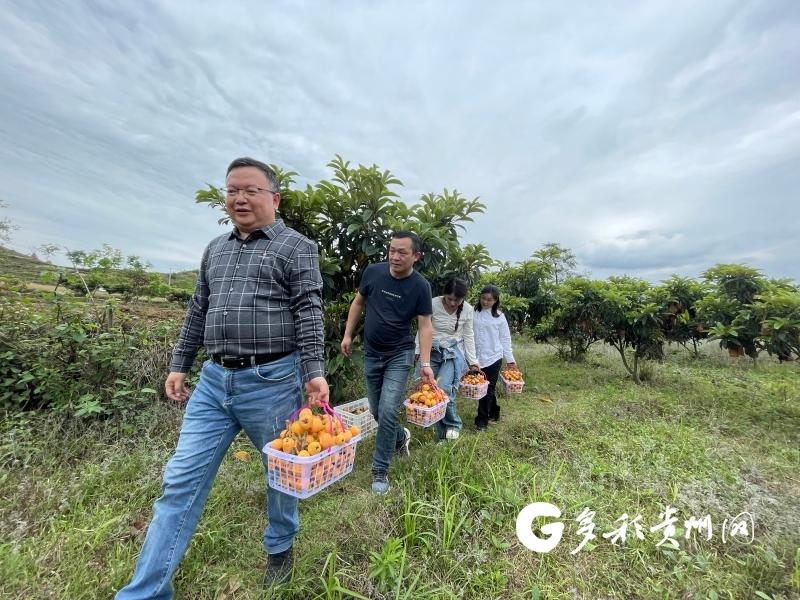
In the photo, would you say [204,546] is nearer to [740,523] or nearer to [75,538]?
[75,538]

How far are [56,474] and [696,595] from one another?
158 inches

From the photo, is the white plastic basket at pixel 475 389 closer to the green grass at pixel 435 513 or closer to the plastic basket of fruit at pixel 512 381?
the green grass at pixel 435 513

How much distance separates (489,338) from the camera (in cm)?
443

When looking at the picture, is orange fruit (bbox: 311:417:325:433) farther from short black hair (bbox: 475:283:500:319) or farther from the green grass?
short black hair (bbox: 475:283:500:319)

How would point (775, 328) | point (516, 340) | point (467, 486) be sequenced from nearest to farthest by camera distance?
point (467, 486) < point (775, 328) < point (516, 340)

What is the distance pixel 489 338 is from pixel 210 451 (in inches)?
130

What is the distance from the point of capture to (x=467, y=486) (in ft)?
8.63

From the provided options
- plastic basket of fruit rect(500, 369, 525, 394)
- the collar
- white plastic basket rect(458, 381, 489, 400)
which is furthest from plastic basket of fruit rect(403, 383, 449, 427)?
plastic basket of fruit rect(500, 369, 525, 394)

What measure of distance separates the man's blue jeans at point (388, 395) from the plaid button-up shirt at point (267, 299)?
1163mm

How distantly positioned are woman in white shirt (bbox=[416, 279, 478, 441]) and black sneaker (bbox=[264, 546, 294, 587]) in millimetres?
2080

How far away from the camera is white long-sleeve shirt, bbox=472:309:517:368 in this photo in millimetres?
4398

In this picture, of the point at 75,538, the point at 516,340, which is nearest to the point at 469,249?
the point at 75,538

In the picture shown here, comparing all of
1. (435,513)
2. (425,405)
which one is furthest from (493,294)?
(435,513)

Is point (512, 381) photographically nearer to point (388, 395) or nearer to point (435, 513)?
point (388, 395)
